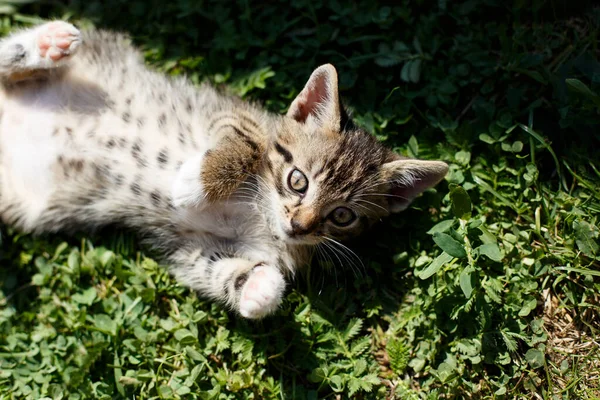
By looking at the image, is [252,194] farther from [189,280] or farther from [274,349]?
[274,349]

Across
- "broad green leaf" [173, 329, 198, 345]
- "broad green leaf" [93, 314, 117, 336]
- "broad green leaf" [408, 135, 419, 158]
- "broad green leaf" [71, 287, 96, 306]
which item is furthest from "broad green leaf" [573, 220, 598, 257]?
"broad green leaf" [71, 287, 96, 306]

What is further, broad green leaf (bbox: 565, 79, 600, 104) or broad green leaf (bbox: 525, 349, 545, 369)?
broad green leaf (bbox: 565, 79, 600, 104)

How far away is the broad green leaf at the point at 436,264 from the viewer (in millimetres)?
2859

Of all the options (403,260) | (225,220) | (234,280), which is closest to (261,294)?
(234,280)

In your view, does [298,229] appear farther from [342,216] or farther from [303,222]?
[342,216]

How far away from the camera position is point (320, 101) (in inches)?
116

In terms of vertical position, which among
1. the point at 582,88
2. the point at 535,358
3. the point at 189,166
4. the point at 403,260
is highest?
the point at 582,88

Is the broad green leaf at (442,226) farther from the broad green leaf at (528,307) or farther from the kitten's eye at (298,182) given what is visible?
the kitten's eye at (298,182)

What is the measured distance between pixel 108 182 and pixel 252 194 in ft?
2.65

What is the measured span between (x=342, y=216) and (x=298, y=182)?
28 centimetres

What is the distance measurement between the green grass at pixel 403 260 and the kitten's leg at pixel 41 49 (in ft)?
2.14

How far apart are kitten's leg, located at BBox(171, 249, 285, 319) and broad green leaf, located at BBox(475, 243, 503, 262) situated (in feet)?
3.18

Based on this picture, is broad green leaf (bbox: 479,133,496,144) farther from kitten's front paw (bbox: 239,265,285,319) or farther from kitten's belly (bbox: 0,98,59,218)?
kitten's belly (bbox: 0,98,59,218)

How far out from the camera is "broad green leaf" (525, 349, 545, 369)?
9.37ft
